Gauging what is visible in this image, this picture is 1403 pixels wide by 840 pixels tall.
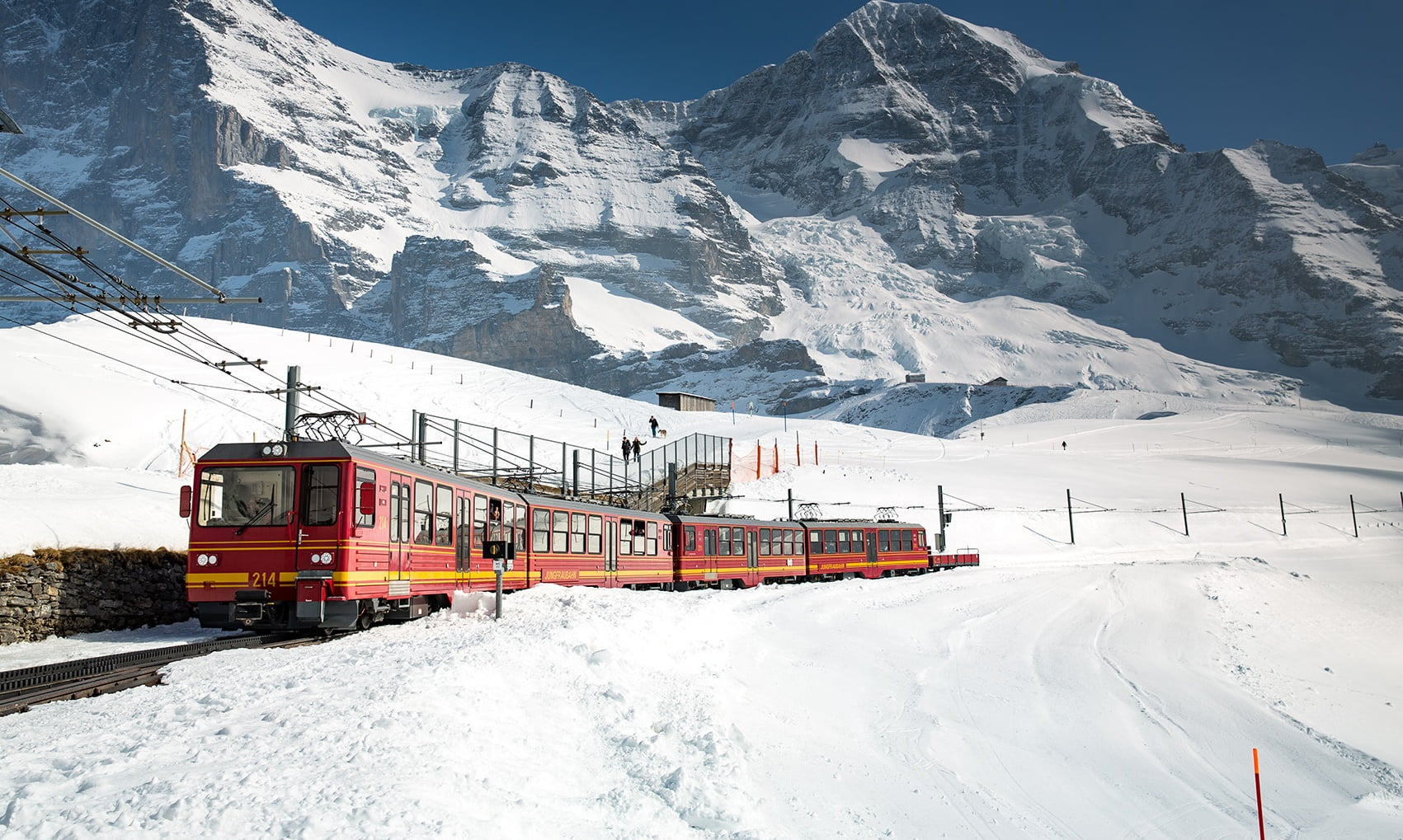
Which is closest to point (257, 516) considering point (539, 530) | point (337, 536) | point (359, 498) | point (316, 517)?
point (316, 517)

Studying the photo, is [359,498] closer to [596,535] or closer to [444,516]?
[444,516]

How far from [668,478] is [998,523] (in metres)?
21.5

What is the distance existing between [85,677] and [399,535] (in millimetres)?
5179

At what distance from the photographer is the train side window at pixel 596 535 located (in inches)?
872

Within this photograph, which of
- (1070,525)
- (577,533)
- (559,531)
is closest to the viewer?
(559,531)

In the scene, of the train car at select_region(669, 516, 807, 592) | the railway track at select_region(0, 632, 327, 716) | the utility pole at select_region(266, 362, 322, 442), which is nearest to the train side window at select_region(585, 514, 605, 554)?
the train car at select_region(669, 516, 807, 592)

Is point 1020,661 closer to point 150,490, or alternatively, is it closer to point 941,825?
point 941,825

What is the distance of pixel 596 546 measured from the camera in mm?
22500

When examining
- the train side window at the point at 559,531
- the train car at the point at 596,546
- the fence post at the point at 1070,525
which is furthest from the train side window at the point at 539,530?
the fence post at the point at 1070,525

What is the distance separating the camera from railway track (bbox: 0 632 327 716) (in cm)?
816

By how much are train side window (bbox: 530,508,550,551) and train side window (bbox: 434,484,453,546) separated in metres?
3.60

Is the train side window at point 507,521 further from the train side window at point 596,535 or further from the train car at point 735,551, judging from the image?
the train car at point 735,551

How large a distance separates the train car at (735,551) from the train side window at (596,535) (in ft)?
16.0

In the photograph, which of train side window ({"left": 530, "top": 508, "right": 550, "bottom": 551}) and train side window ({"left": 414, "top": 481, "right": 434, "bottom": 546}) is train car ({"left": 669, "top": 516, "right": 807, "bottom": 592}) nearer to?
train side window ({"left": 530, "top": 508, "right": 550, "bottom": 551})
